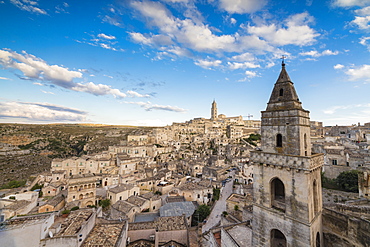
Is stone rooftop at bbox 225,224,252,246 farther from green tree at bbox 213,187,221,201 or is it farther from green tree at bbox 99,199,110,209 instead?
green tree at bbox 99,199,110,209

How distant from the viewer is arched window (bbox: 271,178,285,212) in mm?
8398

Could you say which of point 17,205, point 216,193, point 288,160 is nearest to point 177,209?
point 216,193

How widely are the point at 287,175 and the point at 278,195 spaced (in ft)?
9.64

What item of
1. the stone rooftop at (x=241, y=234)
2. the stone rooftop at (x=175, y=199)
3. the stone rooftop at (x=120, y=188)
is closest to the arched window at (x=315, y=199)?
the stone rooftop at (x=241, y=234)

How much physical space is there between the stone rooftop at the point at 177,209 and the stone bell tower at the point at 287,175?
14.4 m

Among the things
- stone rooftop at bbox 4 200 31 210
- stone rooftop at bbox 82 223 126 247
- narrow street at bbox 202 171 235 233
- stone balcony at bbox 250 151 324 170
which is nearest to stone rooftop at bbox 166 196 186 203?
narrow street at bbox 202 171 235 233

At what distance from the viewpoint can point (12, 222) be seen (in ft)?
35.1

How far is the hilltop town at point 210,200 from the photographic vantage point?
25.6 ft

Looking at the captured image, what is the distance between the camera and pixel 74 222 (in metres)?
13.2

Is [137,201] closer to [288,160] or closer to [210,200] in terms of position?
[210,200]

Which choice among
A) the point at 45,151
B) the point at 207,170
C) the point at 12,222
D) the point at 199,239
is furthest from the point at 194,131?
the point at 12,222

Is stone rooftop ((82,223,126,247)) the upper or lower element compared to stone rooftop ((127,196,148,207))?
upper

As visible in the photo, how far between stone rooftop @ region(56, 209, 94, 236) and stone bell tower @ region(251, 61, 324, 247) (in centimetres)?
1265

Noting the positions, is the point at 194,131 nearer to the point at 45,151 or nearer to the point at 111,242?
the point at 45,151
